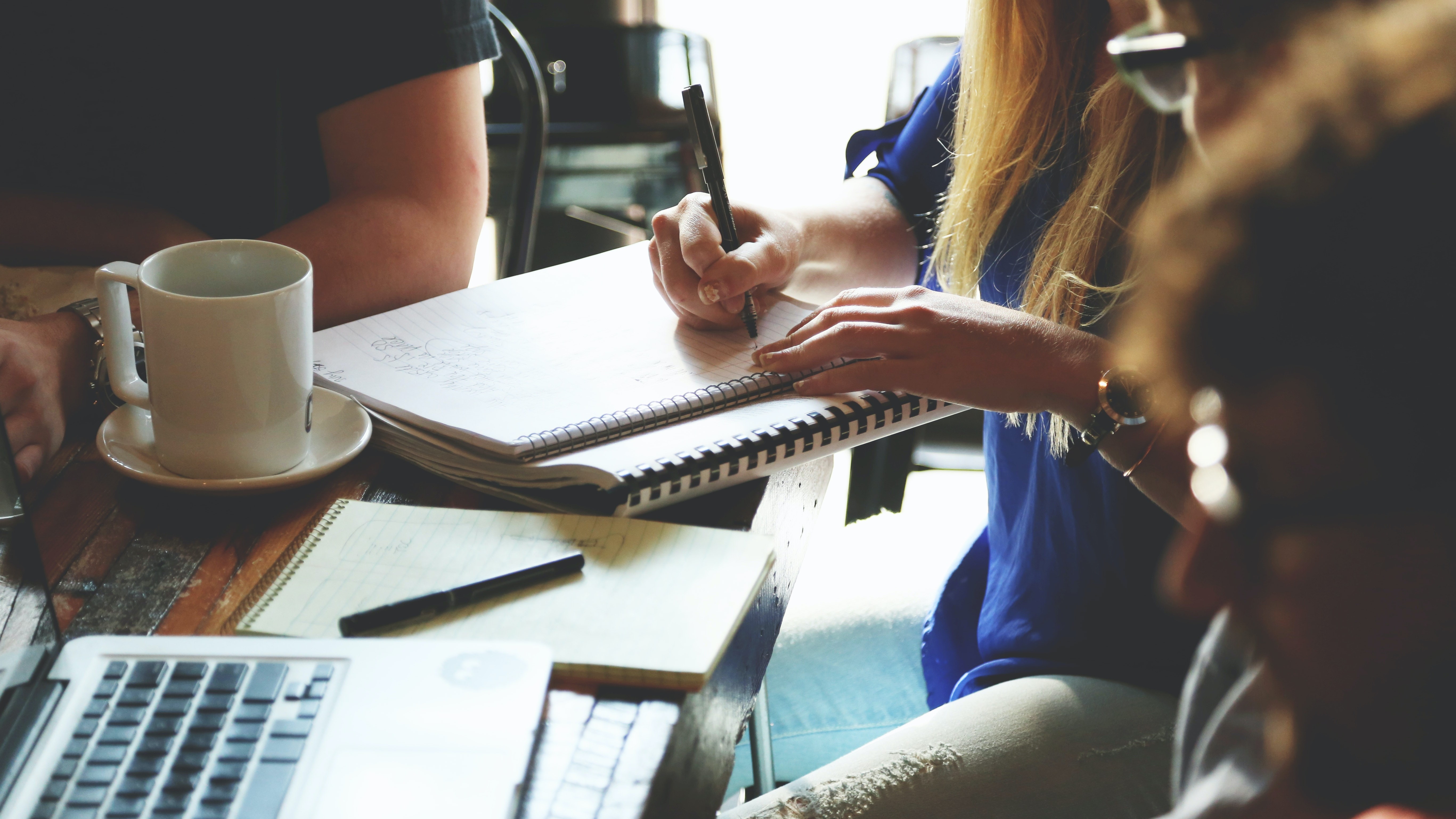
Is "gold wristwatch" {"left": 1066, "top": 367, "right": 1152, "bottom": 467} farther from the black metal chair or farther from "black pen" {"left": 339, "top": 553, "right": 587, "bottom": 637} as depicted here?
the black metal chair

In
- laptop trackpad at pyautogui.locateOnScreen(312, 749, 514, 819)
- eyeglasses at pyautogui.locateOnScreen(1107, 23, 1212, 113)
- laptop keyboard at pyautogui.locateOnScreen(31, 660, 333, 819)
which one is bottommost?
laptop trackpad at pyautogui.locateOnScreen(312, 749, 514, 819)

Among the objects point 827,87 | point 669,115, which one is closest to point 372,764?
point 669,115

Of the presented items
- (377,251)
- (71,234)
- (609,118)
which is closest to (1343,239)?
(377,251)

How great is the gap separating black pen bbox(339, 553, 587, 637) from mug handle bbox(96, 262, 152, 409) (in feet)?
0.77

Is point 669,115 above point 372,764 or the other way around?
above

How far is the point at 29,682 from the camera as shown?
442 millimetres

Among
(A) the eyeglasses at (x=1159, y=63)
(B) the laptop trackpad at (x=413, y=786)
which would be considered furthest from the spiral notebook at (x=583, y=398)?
(A) the eyeglasses at (x=1159, y=63)

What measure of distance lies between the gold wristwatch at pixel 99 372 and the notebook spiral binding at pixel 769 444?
1.24 ft

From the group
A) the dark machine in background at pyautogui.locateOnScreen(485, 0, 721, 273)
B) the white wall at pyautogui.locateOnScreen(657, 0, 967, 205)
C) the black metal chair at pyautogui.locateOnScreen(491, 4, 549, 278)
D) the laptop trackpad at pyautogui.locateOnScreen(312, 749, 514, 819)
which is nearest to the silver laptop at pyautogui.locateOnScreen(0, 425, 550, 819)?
the laptop trackpad at pyautogui.locateOnScreen(312, 749, 514, 819)

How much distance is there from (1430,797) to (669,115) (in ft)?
7.60

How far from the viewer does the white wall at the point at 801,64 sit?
3.40 m

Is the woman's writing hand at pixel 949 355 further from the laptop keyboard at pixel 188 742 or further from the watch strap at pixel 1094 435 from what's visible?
the laptop keyboard at pixel 188 742

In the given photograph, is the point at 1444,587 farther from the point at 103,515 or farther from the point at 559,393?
the point at 103,515

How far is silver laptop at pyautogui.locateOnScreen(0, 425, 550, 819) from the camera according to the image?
1.31 feet
